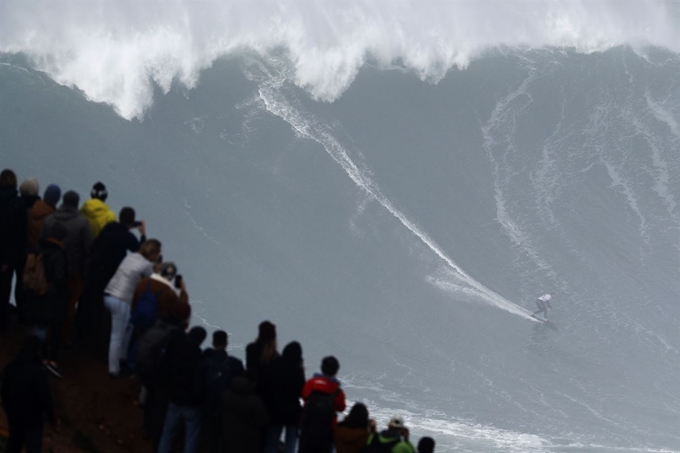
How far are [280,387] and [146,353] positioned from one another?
86 centimetres

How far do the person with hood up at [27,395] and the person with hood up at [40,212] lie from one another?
5.12 ft

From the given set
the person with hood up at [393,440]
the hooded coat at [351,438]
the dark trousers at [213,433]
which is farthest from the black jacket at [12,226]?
the person with hood up at [393,440]

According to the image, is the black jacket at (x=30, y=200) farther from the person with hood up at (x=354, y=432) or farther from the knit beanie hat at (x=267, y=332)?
the person with hood up at (x=354, y=432)

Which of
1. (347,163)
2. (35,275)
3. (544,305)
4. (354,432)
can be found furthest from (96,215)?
(347,163)

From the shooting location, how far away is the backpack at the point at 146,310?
21.6 ft

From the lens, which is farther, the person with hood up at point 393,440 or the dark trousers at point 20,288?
the dark trousers at point 20,288

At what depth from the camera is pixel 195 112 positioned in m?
20.6

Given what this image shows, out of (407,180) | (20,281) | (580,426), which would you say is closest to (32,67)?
(407,180)

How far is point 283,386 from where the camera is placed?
6.11 m

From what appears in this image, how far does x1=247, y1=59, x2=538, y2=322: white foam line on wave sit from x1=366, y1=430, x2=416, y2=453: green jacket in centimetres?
1239

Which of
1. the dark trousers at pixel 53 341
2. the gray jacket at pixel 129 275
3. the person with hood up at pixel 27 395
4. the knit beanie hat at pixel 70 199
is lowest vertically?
the person with hood up at pixel 27 395

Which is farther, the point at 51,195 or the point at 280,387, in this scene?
the point at 51,195

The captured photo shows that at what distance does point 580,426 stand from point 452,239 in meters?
5.74

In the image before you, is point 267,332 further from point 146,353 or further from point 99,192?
point 99,192
